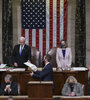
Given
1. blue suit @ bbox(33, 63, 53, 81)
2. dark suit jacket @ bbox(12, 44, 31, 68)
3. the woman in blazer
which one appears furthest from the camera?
dark suit jacket @ bbox(12, 44, 31, 68)

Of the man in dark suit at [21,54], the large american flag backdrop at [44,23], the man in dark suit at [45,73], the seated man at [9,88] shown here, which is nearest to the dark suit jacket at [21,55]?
the man in dark suit at [21,54]

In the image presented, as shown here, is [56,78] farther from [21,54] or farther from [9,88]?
[9,88]

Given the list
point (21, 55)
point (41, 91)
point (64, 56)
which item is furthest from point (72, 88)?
point (21, 55)

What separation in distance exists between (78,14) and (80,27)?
551mm

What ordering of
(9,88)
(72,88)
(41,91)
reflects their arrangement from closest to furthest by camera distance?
(41,91) < (9,88) < (72,88)

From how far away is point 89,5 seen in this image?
15805 millimetres

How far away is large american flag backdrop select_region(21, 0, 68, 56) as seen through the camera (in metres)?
15.8

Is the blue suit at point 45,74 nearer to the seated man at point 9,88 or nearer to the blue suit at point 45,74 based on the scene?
the blue suit at point 45,74

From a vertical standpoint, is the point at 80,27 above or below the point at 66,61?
above

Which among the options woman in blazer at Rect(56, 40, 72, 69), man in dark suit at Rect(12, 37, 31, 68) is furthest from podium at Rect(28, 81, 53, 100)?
man in dark suit at Rect(12, 37, 31, 68)

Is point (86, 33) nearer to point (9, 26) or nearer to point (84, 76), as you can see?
point (9, 26)

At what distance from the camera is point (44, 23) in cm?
1586

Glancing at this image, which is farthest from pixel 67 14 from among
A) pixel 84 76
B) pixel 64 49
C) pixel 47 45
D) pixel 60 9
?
pixel 84 76

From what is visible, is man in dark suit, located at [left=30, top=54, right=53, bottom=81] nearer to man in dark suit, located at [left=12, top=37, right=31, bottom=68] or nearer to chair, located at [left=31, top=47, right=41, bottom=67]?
man in dark suit, located at [left=12, top=37, right=31, bottom=68]
